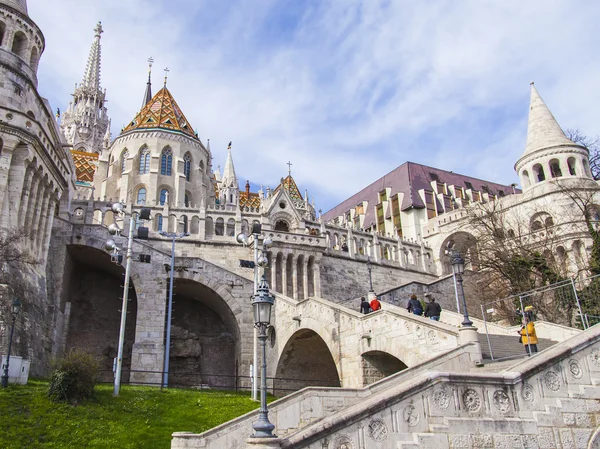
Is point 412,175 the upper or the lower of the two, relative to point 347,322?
upper

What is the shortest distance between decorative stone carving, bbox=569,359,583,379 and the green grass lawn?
6774 millimetres

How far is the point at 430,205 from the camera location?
49.1 meters

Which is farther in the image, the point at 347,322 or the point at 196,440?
the point at 347,322

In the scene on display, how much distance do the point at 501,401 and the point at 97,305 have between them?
2275 centimetres

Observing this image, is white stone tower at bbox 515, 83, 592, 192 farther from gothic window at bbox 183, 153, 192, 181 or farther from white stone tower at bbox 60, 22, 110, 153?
white stone tower at bbox 60, 22, 110, 153

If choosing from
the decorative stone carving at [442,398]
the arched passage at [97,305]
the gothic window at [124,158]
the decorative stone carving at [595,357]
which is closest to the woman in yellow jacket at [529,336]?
the decorative stone carving at [595,357]

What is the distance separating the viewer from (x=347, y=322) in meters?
17.7

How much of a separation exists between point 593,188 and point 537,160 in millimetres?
4552

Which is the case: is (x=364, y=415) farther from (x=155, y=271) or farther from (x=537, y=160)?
(x=537, y=160)

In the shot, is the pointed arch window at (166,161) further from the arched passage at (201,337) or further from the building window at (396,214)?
the building window at (396,214)

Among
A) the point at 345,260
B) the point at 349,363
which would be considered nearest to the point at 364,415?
the point at 349,363

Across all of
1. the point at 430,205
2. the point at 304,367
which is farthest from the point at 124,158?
the point at 430,205

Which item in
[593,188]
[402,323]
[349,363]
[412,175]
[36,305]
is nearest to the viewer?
[402,323]

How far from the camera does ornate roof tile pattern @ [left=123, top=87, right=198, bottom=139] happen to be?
41.1 metres
